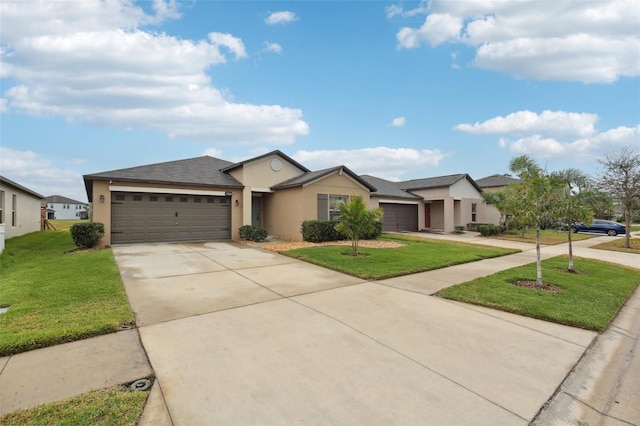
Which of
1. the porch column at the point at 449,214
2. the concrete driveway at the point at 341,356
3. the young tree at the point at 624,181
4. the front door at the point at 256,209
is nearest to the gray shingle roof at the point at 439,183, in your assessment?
the porch column at the point at 449,214

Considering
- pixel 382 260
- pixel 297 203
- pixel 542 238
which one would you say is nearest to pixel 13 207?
pixel 297 203

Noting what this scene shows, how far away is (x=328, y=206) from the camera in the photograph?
16531 millimetres

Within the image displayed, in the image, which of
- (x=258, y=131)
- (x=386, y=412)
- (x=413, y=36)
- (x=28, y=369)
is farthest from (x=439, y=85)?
(x=28, y=369)

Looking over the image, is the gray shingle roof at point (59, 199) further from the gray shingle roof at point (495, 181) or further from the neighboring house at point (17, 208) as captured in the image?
the gray shingle roof at point (495, 181)

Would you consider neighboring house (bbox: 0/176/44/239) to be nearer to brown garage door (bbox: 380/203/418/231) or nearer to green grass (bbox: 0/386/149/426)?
green grass (bbox: 0/386/149/426)

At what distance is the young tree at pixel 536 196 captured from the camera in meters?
7.17

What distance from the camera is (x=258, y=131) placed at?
2138 cm

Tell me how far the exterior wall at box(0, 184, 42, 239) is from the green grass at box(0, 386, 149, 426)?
680 inches

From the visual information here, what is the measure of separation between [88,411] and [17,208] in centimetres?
2085

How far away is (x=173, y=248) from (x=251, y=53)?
9.58 meters

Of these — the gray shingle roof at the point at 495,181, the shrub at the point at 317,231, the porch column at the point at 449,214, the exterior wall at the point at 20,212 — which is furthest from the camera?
the gray shingle roof at the point at 495,181

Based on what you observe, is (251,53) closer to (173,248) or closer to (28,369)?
(173,248)

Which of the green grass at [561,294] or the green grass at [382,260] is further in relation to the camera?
the green grass at [382,260]

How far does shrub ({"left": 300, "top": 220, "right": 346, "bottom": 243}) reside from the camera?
1471 cm
